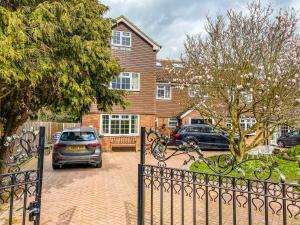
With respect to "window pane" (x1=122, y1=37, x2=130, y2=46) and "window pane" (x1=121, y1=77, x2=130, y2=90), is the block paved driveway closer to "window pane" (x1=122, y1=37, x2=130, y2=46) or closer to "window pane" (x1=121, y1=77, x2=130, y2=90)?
"window pane" (x1=121, y1=77, x2=130, y2=90)

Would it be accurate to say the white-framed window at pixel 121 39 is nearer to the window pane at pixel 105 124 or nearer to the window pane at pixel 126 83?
the window pane at pixel 126 83

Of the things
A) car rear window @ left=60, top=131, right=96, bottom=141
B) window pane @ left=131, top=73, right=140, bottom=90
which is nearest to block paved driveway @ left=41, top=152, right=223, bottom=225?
car rear window @ left=60, top=131, right=96, bottom=141

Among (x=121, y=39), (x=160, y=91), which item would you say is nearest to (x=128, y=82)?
(x=121, y=39)

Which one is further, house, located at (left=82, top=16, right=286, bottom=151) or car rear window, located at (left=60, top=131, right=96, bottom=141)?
house, located at (left=82, top=16, right=286, bottom=151)

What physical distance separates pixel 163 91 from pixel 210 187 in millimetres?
22071

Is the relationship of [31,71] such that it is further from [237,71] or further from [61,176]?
[237,71]

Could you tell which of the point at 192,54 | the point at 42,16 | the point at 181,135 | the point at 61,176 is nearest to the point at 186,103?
the point at 192,54

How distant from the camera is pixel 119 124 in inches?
783

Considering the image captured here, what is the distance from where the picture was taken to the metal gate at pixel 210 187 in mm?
2904

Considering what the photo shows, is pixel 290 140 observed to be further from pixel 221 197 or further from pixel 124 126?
pixel 221 197

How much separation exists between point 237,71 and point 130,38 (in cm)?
1138

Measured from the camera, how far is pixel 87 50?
23.8 feet

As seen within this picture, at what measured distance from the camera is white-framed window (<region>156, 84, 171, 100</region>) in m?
25.2

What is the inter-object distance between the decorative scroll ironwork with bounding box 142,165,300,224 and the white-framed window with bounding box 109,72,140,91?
13095 mm
